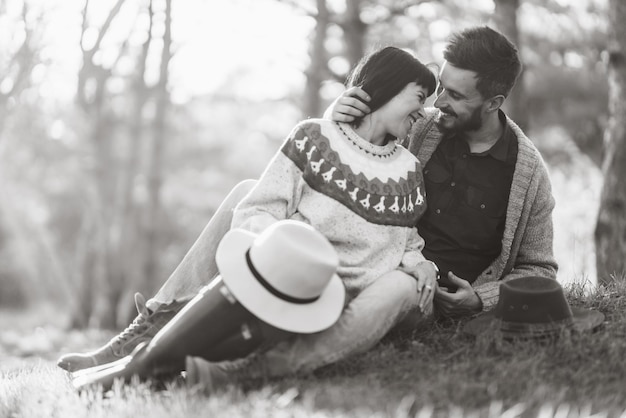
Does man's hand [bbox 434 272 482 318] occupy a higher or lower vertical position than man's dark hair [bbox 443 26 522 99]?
lower

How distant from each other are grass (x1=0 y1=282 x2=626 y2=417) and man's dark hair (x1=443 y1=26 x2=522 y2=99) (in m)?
1.30

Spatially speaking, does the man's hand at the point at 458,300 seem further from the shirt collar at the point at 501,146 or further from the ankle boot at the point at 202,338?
the ankle boot at the point at 202,338

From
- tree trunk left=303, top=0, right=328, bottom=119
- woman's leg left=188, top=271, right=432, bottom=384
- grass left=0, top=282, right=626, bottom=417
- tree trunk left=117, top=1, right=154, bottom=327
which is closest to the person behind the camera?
grass left=0, top=282, right=626, bottom=417

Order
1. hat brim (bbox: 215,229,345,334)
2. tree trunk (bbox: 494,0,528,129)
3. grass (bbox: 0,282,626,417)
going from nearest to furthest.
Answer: grass (bbox: 0,282,626,417) → hat brim (bbox: 215,229,345,334) → tree trunk (bbox: 494,0,528,129)

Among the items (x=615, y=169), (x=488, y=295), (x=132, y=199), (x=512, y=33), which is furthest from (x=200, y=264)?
(x=132, y=199)

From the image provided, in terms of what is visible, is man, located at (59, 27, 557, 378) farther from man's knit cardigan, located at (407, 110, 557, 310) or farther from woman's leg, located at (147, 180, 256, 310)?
woman's leg, located at (147, 180, 256, 310)

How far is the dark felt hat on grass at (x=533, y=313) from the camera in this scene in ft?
11.4

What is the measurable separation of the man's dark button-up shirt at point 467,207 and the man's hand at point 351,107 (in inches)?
28.4

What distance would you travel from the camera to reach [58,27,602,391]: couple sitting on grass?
311cm

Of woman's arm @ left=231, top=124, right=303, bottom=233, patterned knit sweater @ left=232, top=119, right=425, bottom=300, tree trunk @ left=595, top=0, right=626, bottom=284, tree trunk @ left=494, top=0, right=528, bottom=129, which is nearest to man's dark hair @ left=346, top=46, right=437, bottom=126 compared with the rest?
patterned knit sweater @ left=232, top=119, right=425, bottom=300

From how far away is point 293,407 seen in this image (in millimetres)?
2867

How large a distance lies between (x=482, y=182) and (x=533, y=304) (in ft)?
2.95

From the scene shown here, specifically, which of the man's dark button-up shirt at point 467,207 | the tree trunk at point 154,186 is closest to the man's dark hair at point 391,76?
the man's dark button-up shirt at point 467,207

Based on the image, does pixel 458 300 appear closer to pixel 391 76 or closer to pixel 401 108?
pixel 401 108
